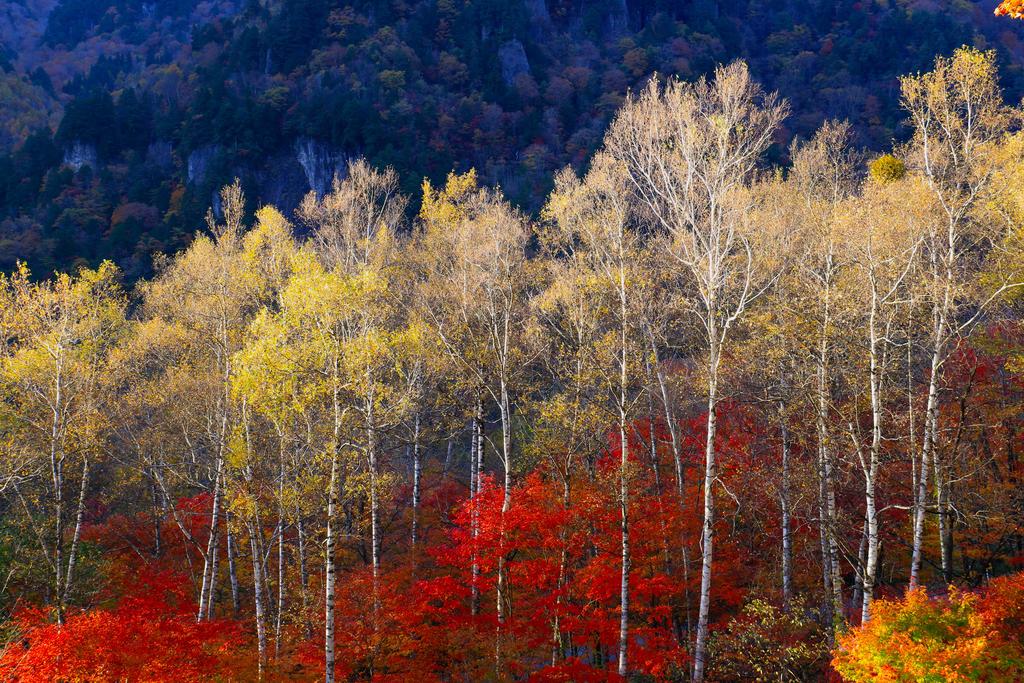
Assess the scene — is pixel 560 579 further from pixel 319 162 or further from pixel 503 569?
pixel 319 162

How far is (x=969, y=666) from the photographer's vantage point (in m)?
9.96

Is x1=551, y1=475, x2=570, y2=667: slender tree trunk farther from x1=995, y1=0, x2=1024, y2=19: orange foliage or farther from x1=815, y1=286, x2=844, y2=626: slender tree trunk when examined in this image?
x1=995, y1=0, x2=1024, y2=19: orange foliage

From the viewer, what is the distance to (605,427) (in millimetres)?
20609

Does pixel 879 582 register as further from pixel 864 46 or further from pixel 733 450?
pixel 864 46

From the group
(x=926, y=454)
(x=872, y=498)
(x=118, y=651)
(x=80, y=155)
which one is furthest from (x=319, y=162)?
(x=872, y=498)

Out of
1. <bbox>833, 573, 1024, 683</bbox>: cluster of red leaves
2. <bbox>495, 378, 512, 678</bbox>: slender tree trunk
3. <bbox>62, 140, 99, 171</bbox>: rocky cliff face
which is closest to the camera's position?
<bbox>833, 573, 1024, 683</bbox>: cluster of red leaves

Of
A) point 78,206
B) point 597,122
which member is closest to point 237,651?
point 78,206

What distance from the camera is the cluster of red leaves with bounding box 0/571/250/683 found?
1388 centimetres

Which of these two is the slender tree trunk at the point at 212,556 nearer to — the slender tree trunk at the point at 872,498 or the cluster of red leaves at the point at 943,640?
the cluster of red leaves at the point at 943,640

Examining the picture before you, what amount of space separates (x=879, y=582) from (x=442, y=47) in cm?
8487

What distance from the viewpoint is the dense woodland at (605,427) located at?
1491cm

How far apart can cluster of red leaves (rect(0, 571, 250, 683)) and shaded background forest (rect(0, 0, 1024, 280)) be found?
44.5m

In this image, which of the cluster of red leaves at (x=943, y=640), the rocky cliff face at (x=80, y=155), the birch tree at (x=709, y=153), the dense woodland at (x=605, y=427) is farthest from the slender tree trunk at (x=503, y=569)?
the rocky cliff face at (x=80, y=155)

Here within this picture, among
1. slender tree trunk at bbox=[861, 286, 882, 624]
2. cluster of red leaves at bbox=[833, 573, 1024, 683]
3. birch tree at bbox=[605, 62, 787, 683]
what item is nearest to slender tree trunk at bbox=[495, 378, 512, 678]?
birch tree at bbox=[605, 62, 787, 683]
